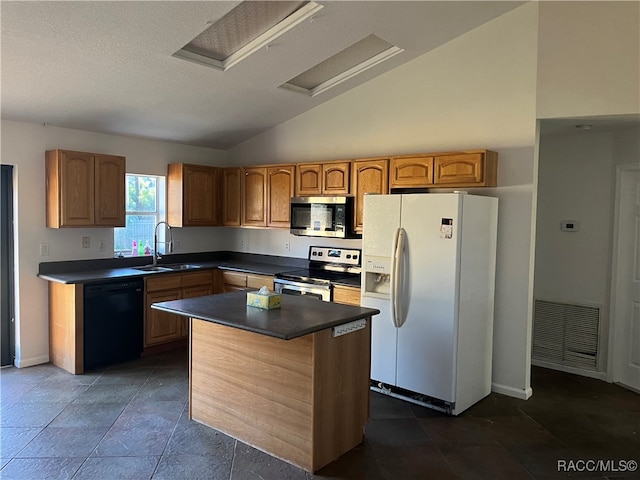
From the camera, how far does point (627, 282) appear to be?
4414 millimetres

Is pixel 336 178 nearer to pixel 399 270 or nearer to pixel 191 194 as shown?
pixel 399 270

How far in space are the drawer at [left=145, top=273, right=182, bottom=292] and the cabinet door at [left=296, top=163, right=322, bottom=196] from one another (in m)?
1.61

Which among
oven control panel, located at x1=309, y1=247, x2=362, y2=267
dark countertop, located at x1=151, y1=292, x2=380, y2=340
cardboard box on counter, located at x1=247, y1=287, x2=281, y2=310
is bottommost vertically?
dark countertop, located at x1=151, y1=292, x2=380, y2=340

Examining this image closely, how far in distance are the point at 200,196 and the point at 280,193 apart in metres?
1.03

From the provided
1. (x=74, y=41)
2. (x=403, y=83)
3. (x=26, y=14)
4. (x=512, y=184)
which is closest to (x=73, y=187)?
(x=74, y=41)

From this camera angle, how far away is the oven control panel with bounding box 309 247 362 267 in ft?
16.8

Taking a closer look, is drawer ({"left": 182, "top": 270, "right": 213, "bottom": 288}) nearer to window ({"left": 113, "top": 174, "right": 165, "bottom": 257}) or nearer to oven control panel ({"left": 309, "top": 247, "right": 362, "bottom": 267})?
window ({"left": 113, "top": 174, "right": 165, "bottom": 257})

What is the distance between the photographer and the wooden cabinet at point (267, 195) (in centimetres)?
538

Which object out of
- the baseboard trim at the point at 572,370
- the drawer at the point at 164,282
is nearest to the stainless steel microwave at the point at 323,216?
the drawer at the point at 164,282

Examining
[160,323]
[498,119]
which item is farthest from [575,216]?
[160,323]

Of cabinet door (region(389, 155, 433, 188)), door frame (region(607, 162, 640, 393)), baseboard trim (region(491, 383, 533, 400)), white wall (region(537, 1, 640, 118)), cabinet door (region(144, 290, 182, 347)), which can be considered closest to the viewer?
white wall (region(537, 1, 640, 118))

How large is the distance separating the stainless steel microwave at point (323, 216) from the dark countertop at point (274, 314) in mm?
1424

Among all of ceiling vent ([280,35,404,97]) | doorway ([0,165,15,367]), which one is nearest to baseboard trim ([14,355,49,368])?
doorway ([0,165,15,367])

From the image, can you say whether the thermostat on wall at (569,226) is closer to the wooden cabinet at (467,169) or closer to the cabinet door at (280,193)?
the wooden cabinet at (467,169)
